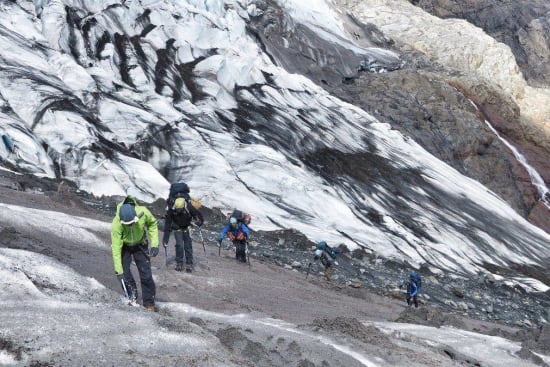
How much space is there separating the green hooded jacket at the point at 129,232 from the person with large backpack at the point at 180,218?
339 cm

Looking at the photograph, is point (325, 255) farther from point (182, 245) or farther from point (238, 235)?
point (182, 245)

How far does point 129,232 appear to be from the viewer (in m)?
9.97

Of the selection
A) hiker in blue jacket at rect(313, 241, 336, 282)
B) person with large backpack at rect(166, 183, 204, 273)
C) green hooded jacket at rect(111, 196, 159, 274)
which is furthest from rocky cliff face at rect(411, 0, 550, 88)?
green hooded jacket at rect(111, 196, 159, 274)

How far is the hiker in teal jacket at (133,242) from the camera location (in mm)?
9836

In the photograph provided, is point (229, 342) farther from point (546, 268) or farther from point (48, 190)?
point (546, 268)

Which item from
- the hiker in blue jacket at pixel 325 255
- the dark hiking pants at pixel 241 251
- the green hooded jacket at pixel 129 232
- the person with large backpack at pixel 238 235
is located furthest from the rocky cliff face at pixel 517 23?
the green hooded jacket at pixel 129 232

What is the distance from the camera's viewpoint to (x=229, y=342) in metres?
8.80

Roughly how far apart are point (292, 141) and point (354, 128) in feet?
25.2

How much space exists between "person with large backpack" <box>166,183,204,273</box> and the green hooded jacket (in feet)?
11.1

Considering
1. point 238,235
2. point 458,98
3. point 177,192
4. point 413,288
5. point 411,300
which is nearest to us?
point 177,192

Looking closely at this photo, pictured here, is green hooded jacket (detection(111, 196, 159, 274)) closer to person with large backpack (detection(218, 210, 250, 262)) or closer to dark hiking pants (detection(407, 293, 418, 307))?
person with large backpack (detection(218, 210, 250, 262))

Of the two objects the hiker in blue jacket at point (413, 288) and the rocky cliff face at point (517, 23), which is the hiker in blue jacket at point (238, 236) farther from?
the rocky cliff face at point (517, 23)

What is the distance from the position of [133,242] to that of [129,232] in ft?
0.61

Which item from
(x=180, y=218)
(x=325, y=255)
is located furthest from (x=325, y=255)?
(x=180, y=218)
